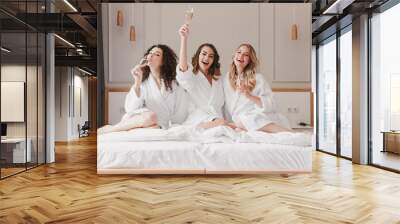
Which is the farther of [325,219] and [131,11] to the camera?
[131,11]

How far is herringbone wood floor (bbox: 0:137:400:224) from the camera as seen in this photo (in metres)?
3.48

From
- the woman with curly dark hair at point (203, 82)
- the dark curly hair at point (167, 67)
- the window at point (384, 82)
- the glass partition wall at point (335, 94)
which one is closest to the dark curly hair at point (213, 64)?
the woman with curly dark hair at point (203, 82)

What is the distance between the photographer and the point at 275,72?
17.2 feet

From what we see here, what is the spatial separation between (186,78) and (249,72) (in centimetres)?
84

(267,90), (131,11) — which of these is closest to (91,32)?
(131,11)

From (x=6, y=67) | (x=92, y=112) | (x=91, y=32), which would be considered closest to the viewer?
(x=6, y=67)

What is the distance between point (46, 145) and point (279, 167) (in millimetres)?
4263

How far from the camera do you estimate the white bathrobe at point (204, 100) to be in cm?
521

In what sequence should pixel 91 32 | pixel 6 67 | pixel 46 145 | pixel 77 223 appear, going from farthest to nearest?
pixel 91 32
pixel 46 145
pixel 6 67
pixel 77 223

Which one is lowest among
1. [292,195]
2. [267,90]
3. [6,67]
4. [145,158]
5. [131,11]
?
[292,195]

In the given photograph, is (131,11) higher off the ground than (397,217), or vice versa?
(131,11)

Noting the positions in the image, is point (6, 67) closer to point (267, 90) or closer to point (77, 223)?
point (77, 223)

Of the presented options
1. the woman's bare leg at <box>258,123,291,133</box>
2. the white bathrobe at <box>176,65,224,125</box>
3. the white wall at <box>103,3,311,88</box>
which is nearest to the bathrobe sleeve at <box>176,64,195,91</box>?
the white bathrobe at <box>176,65,224,125</box>

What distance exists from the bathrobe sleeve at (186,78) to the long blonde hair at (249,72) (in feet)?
1.70
